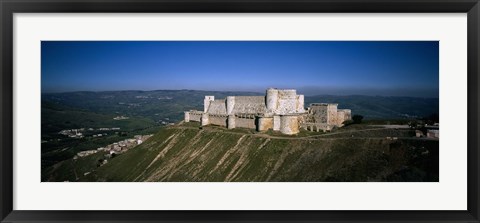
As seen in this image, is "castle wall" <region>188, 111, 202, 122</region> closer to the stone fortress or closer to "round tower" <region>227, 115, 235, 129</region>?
the stone fortress

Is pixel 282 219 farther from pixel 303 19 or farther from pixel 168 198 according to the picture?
pixel 303 19

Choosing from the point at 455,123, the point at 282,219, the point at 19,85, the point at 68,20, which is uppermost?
the point at 68,20

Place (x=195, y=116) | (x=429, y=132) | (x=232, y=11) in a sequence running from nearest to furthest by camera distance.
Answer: (x=232, y=11) → (x=429, y=132) → (x=195, y=116)

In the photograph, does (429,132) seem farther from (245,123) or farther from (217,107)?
(217,107)

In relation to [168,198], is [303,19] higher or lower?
higher

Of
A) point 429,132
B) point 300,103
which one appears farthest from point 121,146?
point 429,132

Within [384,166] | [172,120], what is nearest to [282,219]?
[384,166]

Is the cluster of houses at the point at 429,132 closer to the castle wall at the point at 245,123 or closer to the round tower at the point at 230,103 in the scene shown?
the castle wall at the point at 245,123
